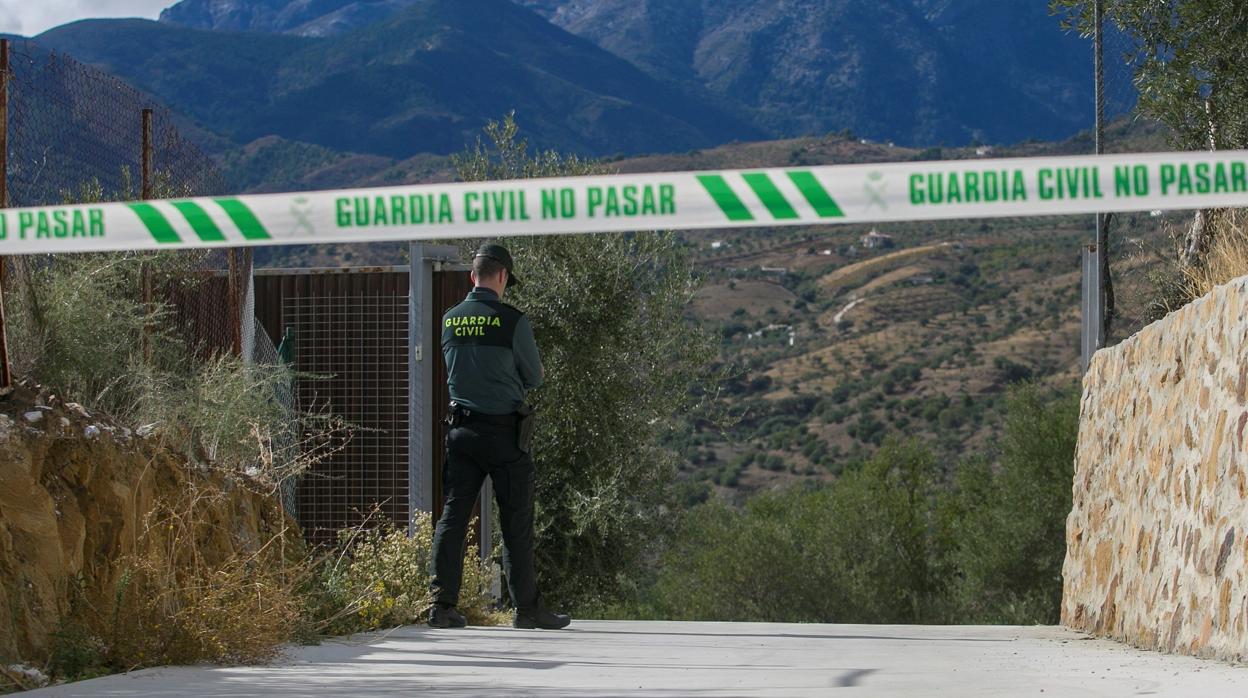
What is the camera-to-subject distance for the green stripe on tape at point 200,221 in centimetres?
556

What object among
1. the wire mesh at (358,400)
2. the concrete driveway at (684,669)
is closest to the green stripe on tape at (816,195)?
the concrete driveway at (684,669)

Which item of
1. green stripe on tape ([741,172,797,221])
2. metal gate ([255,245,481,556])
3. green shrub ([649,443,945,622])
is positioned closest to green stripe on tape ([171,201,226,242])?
green stripe on tape ([741,172,797,221])

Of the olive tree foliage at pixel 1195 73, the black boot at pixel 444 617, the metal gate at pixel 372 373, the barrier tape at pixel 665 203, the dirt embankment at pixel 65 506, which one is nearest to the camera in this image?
the barrier tape at pixel 665 203

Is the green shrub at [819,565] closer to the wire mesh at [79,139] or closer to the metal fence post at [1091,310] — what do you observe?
the metal fence post at [1091,310]

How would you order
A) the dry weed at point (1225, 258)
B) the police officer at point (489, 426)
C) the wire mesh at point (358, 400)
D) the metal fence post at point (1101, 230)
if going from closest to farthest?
the police officer at point (489, 426), the dry weed at point (1225, 258), the wire mesh at point (358, 400), the metal fence post at point (1101, 230)

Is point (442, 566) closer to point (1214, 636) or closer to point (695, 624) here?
point (695, 624)

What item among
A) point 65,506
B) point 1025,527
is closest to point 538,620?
point 65,506

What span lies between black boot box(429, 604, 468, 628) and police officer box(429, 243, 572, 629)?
72mm

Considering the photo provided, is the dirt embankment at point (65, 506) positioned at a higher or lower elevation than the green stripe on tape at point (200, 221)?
lower

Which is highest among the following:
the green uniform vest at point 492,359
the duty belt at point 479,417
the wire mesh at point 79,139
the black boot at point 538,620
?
the wire mesh at point 79,139

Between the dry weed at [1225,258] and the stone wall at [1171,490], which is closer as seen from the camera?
the stone wall at [1171,490]

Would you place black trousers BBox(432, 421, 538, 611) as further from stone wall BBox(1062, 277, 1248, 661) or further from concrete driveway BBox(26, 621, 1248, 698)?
stone wall BBox(1062, 277, 1248, 661)

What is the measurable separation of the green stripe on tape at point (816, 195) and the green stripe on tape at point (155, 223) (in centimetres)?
228

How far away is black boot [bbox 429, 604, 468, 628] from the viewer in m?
8.39
